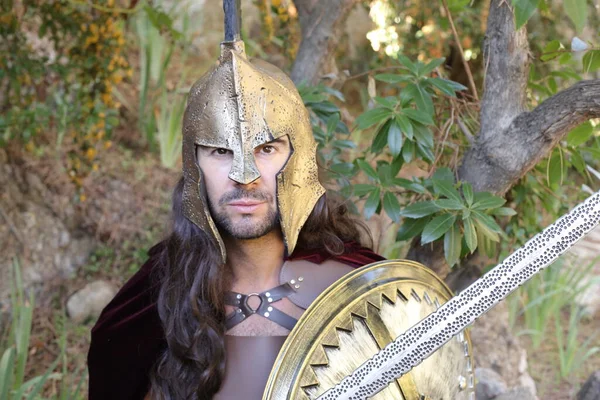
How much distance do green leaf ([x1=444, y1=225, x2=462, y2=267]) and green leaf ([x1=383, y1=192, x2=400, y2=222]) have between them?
133mm

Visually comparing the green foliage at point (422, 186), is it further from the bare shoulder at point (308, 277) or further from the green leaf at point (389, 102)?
the bare shoulder at point (308, 277)

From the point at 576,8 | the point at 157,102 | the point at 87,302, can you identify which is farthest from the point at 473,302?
the point at 157,102

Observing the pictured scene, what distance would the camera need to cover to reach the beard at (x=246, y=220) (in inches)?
66.4

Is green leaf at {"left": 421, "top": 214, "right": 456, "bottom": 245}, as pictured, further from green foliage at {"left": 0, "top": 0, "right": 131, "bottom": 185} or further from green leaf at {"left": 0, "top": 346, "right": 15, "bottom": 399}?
green foliage at {"left": 0, "top": 0, "right": 131, "bottom": 185}

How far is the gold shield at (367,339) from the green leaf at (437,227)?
0.14 metres

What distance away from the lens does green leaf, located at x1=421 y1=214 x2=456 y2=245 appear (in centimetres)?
194

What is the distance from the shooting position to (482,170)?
2.13m

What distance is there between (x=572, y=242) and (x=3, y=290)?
3.04 meters

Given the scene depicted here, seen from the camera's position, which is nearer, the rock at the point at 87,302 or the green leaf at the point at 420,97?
the green leaf at the point at 420,97

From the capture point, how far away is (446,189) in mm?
1968

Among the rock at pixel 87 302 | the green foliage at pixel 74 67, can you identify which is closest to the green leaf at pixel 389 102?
the green foliage at pixel 74 67

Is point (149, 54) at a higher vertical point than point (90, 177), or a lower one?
higher

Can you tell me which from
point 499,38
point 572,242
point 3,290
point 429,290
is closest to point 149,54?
point 3,290

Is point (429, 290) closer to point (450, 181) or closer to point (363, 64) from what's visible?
point (450, 181)
